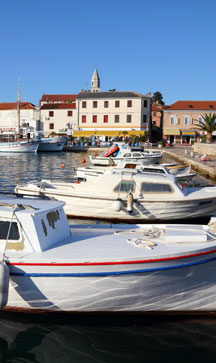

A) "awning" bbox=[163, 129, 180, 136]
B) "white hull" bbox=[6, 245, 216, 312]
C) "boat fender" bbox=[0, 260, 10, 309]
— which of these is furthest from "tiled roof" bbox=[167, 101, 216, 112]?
"boat fender" bbox=[0, 260, 10, 309]

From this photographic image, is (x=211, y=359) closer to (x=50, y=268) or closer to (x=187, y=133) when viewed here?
(x=50, y=268)

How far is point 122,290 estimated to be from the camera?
326 inches

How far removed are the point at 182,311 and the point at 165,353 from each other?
1.44 metres

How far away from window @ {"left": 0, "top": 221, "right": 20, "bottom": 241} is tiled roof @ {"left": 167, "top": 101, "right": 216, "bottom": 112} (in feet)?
225

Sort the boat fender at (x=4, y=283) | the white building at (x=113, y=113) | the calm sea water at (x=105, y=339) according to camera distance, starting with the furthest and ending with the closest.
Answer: the white building at (x=113, y=113), the boat fender at (x=4, y=283), the calm sea water at (x=105, y=339)

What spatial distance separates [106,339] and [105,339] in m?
0.02

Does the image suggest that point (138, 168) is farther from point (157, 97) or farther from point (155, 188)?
point (157, 97)

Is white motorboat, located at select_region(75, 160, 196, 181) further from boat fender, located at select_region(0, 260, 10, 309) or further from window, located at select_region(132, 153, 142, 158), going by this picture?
boat fender, located at select_region(0, 260, 10, 309)

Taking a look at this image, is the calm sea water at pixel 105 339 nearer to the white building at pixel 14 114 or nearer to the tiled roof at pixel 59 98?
the white building at pixel 14 114

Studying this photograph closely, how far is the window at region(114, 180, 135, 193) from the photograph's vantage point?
16109 millimetres

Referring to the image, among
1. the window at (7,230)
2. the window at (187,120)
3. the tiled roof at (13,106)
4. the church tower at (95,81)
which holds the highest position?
the church tower at (95,81)

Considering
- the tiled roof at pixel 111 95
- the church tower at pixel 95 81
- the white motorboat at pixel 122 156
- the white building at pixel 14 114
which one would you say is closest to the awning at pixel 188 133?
the tiled roof at pixel 111 95

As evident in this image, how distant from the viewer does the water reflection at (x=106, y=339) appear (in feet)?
24.4

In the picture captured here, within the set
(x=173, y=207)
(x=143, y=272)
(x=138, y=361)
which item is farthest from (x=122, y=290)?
(x=173, y=207)
